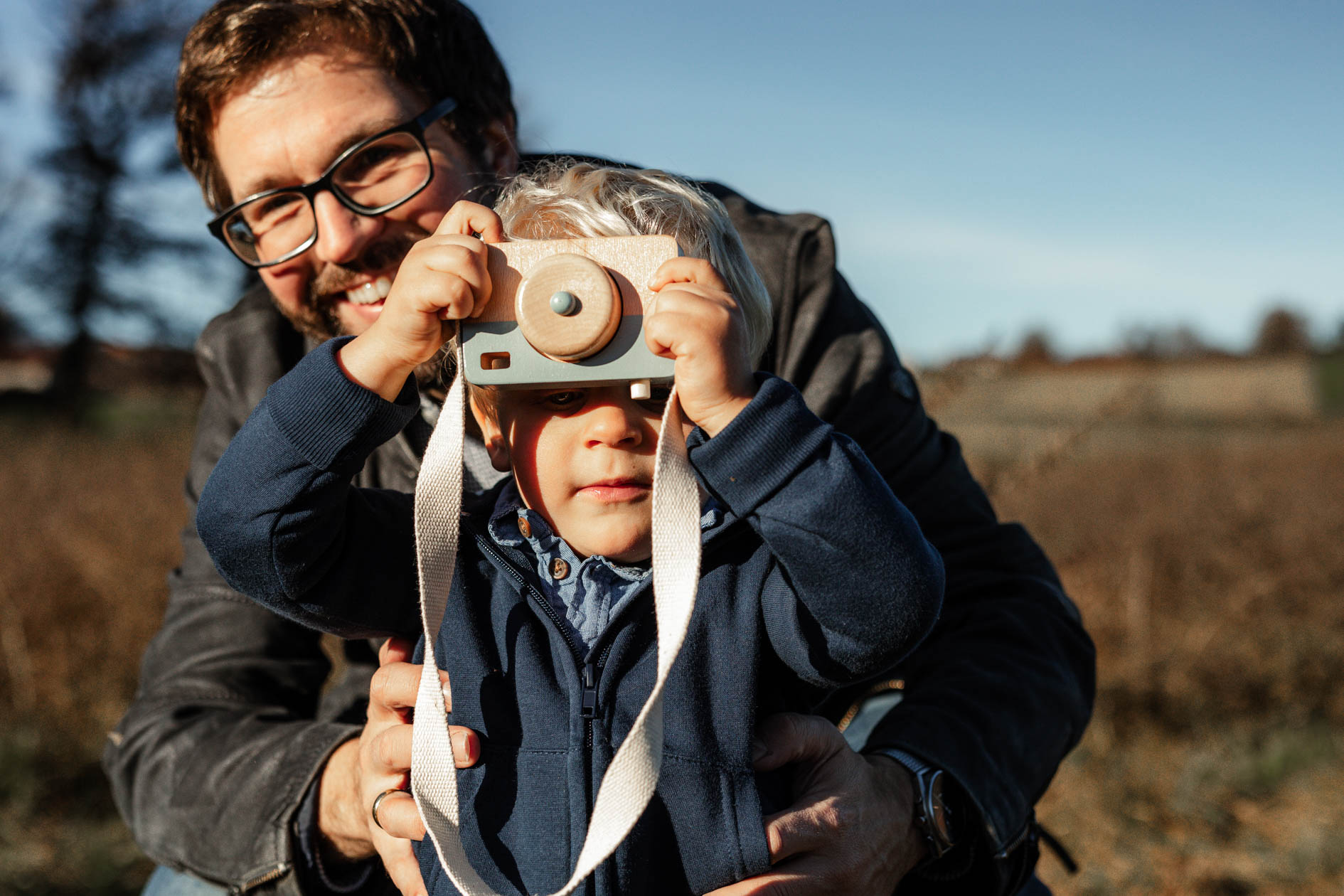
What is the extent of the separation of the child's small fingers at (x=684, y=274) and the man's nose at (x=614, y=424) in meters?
0.16

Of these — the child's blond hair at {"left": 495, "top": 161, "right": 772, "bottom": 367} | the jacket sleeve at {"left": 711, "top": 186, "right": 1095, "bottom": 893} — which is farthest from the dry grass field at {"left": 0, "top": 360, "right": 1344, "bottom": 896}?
the child's blond hair at {"left": 495, "top": 161, "right": 772, "bottom": 367}

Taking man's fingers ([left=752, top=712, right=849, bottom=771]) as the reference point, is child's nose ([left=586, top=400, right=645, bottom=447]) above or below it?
above

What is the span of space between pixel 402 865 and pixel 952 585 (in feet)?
3.40

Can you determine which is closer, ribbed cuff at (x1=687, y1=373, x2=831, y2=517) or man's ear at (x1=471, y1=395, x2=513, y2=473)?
ribbed cuff at (x1=687, y1=373, x2=831, y2=517)

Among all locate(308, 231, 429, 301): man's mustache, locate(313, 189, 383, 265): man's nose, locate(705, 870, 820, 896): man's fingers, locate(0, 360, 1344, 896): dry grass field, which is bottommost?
locate(0, 360, 1344, 896): dry grass field

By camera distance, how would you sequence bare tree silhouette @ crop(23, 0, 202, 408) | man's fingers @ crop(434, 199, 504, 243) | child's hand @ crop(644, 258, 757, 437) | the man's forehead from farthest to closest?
bare tree silhouette @ crop(23, 0, 202, 408)
the man's forehead
man's fingers @ crop(434, 199, 504, 243)
child's hand @ crop(644, 258, 757, 437)

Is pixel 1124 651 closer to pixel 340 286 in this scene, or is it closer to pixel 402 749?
pixel 340 286

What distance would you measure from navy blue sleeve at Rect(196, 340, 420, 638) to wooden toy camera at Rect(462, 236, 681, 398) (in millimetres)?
137

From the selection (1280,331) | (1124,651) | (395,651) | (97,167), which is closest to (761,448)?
(395,651)

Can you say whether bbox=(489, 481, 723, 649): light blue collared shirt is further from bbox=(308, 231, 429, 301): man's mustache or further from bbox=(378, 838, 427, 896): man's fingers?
bbox=(308, 231, 429, 301): man's mustache

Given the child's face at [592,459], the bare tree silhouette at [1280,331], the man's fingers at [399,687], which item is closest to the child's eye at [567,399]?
the child's face at [592,459]

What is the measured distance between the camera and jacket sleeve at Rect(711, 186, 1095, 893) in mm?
1666

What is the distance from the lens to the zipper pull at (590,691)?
1242 mm

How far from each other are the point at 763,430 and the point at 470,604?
0.47 m
